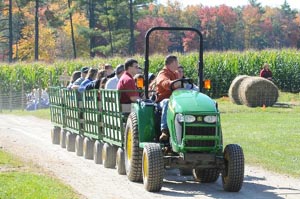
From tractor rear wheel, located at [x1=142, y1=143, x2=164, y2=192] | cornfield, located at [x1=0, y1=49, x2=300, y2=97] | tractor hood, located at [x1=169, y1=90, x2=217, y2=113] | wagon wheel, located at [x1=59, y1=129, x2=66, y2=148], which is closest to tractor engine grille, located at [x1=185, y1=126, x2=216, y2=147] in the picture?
tractor hood, located at [x1=169, y1=90, x2=217, y2=113]

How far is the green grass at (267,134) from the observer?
16.9 metres

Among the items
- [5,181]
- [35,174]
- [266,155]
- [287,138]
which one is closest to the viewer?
[5,181]

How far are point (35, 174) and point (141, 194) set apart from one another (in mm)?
2711

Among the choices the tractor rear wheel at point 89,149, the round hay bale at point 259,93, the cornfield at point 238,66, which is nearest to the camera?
the tractor rear wheel at point 89,149

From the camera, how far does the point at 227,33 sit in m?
108

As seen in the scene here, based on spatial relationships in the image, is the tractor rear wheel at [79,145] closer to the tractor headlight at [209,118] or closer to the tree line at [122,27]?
the tractor headlight at [209,118]

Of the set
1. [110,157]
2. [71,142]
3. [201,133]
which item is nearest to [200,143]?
[201,133]

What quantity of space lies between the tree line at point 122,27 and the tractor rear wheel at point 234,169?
59.6 meters

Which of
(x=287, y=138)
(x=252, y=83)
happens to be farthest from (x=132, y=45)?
(x=287, y=138)

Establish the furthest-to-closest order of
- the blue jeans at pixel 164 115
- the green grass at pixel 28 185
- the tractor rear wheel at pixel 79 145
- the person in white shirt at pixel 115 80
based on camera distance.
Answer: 1. the tractor rear wheel at pixel 79 145
2. the person in white shirt at pixel 115 80
3. the blue jeans at pixel 164 115
4. the green grass at pixel 28 185

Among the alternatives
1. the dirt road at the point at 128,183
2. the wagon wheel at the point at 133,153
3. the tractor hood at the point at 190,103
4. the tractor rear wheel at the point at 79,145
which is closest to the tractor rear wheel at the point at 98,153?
the dirt road at the point at 128,183

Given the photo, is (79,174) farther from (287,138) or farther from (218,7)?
(218,7)

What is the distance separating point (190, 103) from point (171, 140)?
691 mm


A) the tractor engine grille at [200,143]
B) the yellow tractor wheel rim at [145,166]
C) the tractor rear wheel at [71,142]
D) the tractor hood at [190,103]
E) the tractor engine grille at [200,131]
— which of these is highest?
the tractor hood at [190,103]
